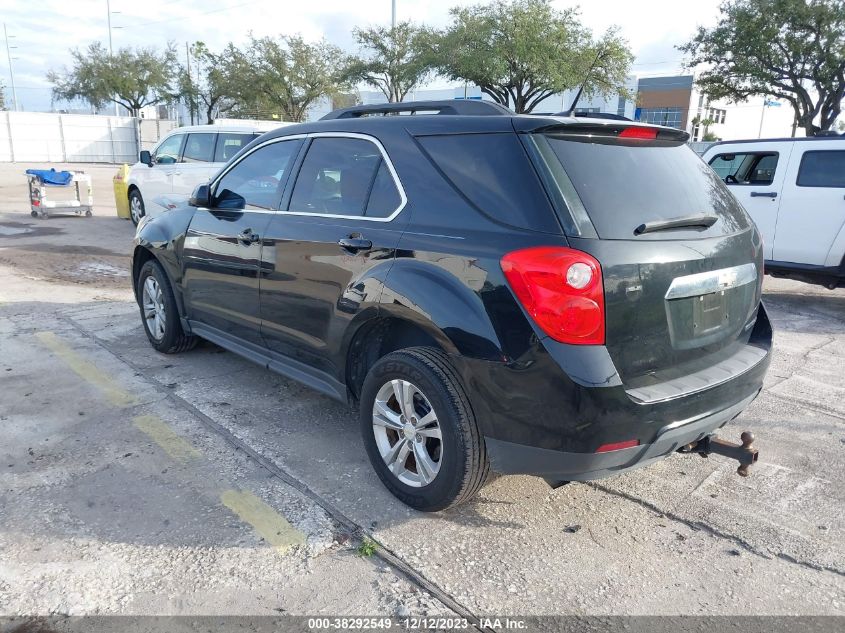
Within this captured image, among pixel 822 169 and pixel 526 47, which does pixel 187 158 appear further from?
pixel 526 47

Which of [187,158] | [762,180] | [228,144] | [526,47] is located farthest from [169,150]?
[526,47]

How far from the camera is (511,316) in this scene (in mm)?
2584

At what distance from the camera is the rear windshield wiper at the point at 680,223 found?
270cm

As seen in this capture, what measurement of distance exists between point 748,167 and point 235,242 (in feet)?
22.9

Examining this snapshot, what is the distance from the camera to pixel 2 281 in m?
8.05

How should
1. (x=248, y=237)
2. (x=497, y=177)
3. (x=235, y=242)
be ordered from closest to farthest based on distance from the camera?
(x=497, y=177), (x=248, y=237), (x=235, y=242)

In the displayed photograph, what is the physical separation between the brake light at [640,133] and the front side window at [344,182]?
1105 millimetres

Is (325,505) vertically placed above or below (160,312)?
below

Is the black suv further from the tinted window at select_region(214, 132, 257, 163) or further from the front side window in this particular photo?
the tinted window at select_region(214, 132, 257, 163)

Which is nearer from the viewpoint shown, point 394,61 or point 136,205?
point 136,205

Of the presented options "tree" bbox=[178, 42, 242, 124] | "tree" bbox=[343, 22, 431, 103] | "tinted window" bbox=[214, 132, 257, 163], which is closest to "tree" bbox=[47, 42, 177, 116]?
"tree" bbox=[178, 42, 242, 124]

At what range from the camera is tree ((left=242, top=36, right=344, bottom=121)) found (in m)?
39.8

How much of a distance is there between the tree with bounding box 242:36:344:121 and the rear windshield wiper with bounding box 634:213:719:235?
38570 millimetres

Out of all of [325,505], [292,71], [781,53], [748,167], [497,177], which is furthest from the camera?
[292,71]
